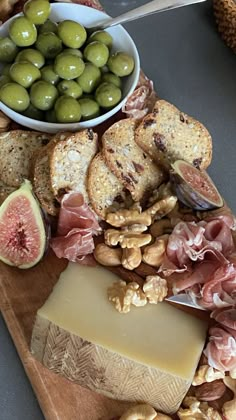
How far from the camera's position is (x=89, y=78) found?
158cm

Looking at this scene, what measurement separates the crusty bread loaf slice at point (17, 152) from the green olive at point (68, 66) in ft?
0.49

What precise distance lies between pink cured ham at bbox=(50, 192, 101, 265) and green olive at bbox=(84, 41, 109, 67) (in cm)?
35

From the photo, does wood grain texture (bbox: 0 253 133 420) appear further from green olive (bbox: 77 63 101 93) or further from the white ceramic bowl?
green olive (bbox: 77 63 101 93)

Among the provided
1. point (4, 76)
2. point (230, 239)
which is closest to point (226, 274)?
point (230, 239)

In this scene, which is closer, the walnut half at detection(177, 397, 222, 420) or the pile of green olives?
the walnut half at detection(177, 397, 222, 420)

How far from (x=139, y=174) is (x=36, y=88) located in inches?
12.4

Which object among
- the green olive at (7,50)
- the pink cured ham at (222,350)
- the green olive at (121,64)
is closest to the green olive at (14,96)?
the green olive at (7,50)

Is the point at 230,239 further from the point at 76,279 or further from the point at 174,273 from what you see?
the point at 76,279

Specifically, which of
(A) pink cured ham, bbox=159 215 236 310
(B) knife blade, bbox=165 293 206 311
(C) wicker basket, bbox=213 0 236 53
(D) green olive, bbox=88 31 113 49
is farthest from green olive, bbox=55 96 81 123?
(C) wicker basket, bbox=213 0 236 53

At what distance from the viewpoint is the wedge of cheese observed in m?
1.28

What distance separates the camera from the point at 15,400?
1391 millimetres

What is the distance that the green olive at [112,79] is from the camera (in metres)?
1.61

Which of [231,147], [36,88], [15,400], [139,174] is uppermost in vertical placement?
[36,88]

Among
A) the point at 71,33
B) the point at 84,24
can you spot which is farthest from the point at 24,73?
the point at 84,24
